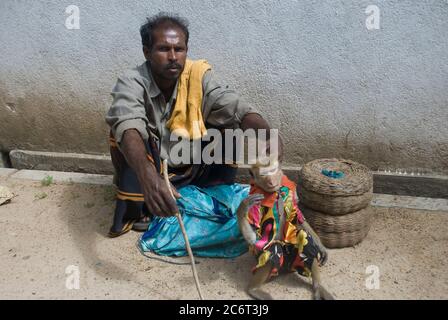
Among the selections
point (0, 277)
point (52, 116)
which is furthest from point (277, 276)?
point (52, 116)

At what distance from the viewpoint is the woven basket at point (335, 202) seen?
9.87ft

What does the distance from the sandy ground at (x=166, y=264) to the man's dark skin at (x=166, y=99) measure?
721mm

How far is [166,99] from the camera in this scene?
11.3ft

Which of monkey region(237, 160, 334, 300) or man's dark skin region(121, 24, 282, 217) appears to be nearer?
man's dark skin region(121, 24, 282, 217)

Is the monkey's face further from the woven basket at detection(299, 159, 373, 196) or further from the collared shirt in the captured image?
the collared shirt

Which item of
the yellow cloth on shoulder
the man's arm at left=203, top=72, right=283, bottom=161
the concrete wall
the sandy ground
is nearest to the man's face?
the yellow cloth on shoulder

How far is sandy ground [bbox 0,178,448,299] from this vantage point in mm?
2799

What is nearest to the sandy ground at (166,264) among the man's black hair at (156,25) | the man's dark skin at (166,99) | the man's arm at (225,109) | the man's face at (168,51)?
the man's dark skin at (166,99)

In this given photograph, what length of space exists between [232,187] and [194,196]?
1.24 ft

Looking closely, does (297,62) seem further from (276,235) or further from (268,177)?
(276,235)

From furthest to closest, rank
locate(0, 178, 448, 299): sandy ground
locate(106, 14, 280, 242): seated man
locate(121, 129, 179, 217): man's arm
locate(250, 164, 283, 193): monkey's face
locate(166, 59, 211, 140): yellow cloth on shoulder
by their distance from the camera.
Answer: locate(166, 59, 211, 140): yellow cloth on shoulder
locate(106, 14, 280, 242): seated man
locate(0, 178, 448, 299): sandy ground
locate(250, 164, 283, 193): monkey's face
locate(121, 129, 179, 217): man's arm

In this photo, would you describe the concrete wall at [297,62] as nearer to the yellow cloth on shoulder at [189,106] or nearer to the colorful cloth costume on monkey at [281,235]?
the yellow cloth on shoulder at [189,106]

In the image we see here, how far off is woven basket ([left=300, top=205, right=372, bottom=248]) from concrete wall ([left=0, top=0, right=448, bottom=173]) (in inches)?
40.5

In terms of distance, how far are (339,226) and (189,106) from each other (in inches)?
58.0
